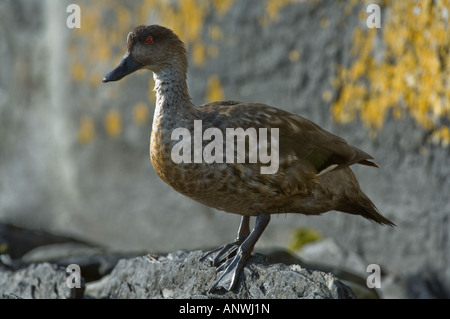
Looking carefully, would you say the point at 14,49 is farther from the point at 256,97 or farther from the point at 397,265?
the point at 397,265

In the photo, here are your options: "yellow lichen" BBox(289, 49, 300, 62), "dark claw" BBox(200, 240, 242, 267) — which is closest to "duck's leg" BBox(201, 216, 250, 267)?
"dark claw" BBox(200, 240, 242, 267)

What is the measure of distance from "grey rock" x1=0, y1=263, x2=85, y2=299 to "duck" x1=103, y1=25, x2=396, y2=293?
96cm

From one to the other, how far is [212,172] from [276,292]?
2.57 ft

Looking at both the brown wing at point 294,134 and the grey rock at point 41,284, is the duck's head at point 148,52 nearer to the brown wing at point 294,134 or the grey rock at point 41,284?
the brown wing at point 294,134

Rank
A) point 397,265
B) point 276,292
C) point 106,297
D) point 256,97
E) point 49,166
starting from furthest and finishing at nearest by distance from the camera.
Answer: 1. point 49,166
2. point 256,97
3. point 397,265
4. point 106,297
5. point 276,292

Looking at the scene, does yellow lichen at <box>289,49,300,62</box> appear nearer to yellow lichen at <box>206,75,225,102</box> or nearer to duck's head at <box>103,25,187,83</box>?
yellow lichen at <box>206,75,225,102</box>

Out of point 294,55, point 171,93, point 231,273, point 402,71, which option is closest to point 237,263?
point 231,273

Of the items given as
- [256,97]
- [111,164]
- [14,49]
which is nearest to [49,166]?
[111,164]

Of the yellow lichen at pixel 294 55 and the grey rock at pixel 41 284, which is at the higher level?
the yellow lichen at pixel 294 55

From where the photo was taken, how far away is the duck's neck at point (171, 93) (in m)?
4.16

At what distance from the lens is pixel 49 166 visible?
873 centimetres

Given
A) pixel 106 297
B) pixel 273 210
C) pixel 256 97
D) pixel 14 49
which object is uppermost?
pixel 14 49

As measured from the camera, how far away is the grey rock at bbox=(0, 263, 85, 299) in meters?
4.34

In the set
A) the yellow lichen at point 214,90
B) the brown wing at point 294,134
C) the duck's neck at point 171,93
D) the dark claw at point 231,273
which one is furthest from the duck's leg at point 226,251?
the yellow lichen at point 214,90
